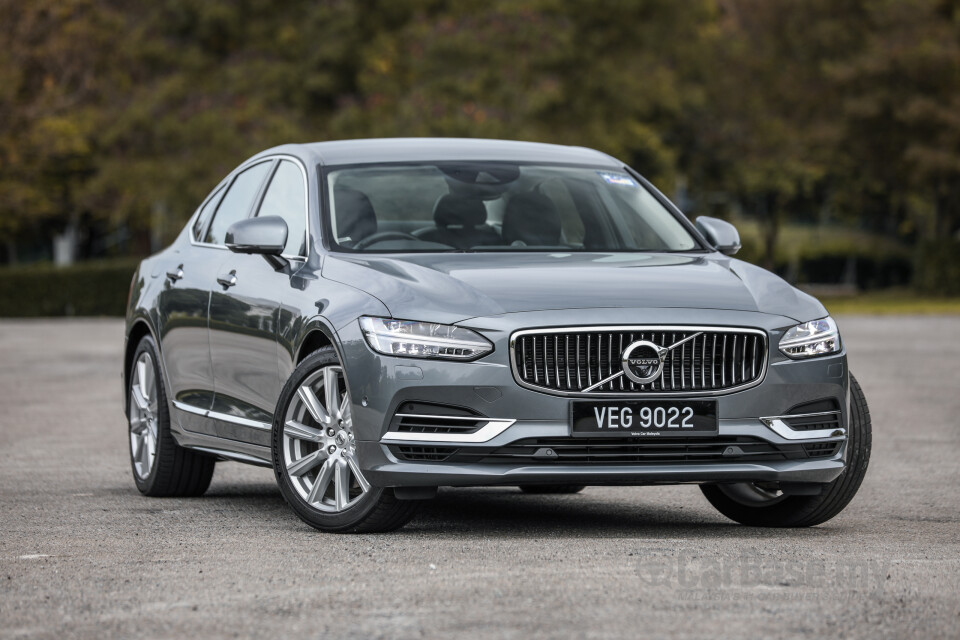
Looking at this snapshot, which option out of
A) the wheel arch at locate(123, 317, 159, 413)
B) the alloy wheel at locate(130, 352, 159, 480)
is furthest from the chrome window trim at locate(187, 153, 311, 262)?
the alloy wheel at locate(130, 352, 159, 480)

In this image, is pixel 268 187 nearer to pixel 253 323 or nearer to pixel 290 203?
pixel 290 203

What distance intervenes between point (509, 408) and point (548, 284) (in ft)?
1.97

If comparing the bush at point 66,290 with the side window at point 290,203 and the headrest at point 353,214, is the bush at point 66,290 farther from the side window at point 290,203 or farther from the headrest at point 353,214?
the headrest at point 353,214

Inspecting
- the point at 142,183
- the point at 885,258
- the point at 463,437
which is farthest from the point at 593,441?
the point at 885,258

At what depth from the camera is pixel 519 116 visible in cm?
4184

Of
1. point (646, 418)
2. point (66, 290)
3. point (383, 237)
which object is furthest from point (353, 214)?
point (66, 290)

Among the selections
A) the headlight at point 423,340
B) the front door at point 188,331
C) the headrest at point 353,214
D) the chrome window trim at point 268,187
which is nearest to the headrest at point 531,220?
the headrest at point 353,214

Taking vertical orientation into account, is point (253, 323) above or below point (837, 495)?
above

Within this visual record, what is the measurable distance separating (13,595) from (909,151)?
136 feet

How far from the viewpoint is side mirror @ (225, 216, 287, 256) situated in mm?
7793

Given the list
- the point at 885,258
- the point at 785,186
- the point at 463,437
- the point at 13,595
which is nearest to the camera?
the point at 13,595

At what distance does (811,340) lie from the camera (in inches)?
278

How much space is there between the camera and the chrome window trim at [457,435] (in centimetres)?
668

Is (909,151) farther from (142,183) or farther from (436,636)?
(436,636)
